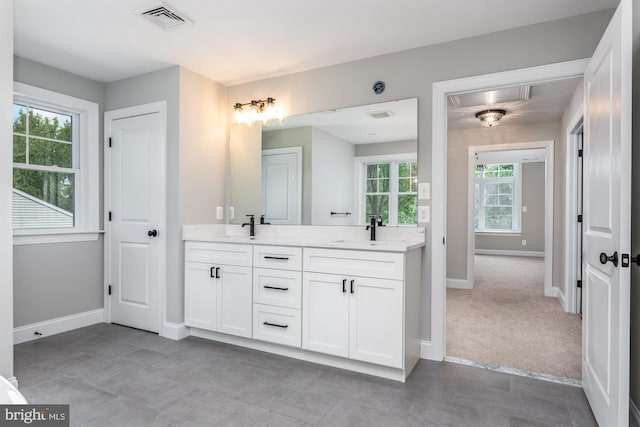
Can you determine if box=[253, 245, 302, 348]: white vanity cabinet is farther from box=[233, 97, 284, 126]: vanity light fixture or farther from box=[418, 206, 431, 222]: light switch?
box=[233, 97, 284, 126]: vanity light fixture

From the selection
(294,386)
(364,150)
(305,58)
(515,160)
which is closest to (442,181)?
(364,150)

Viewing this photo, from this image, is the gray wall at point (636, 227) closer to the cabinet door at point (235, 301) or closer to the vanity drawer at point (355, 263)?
the vanity drawer at point (355, 263)

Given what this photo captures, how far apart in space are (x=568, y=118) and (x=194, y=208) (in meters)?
4.42

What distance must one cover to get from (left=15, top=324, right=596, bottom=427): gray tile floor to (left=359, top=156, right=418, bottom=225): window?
114 cm

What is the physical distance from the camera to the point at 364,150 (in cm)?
325

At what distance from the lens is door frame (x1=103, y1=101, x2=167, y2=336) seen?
3422 millimetres

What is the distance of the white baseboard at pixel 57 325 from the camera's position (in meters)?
3.18

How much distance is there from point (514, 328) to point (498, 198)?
6.83 metres

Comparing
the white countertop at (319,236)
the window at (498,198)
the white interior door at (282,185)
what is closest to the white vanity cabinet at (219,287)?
the white countertop at (319,236)

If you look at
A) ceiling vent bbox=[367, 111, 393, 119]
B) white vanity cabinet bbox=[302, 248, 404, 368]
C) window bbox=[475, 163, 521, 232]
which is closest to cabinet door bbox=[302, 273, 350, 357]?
white vanity cabinet bbox=[302, 248, 404, 368]

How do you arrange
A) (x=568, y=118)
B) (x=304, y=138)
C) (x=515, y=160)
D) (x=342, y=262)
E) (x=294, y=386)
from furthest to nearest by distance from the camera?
(x=515, y=160) → (x=568, y=118) → (x=304, y=138) → (x=342, y=262) → (x=294, y=386)

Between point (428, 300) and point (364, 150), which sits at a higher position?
point (364, 150)

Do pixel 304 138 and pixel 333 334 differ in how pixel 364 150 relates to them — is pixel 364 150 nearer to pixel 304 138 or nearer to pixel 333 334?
pixel 304 138

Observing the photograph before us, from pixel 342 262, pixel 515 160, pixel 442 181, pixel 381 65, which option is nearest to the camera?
pixel 342 262
